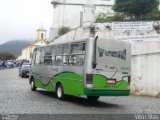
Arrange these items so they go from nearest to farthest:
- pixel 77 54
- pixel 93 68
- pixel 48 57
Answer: pixel 93 68 < pixel 77 54 < pixel 48 57

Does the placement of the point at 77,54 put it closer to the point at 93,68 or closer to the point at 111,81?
the point at 93,68

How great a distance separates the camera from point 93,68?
49.6 feet

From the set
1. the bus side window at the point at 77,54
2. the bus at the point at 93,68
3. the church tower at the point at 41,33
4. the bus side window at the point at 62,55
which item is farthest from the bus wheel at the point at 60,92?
the church tower at the point at 41,33

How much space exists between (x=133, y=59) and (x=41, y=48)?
600cm

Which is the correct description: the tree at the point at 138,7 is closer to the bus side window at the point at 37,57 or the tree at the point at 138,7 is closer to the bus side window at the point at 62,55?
the bus side window at the point at 37,57

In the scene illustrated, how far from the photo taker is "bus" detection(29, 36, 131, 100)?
1512cm

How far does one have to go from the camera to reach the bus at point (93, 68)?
595 inches

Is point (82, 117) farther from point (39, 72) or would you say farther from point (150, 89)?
point (150, 89)

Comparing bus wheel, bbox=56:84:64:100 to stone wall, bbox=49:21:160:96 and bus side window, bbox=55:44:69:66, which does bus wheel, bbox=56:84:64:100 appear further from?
stone wall, bbox=49:21:160:96

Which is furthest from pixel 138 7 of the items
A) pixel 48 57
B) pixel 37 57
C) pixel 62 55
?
pixel 62 55

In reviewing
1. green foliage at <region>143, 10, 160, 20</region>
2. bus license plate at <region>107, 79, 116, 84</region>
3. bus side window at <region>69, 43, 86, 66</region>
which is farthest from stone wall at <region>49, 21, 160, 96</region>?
bus side window at <region>69, 43, 86, 66</region>

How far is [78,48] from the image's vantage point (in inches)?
635

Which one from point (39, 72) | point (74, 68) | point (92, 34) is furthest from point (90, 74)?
point (92, 34)

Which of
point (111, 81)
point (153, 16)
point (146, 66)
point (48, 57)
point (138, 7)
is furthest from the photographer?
point (138, 7)
